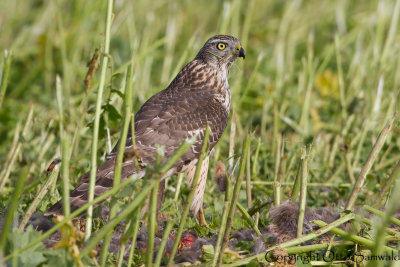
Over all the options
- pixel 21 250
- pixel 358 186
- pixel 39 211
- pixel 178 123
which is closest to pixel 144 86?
pixel 178 123

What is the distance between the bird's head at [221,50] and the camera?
5.10 meters

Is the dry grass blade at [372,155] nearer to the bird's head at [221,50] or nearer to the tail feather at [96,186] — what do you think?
the tail feather at [96,186]

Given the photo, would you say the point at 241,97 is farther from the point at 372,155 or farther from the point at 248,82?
the point at 372,155

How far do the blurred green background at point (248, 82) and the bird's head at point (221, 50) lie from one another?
18cm

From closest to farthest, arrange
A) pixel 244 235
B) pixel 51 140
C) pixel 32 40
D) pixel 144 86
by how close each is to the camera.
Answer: pixel 244 235 < pixel 51 140 < pixel 144 86 < pixel 32 40

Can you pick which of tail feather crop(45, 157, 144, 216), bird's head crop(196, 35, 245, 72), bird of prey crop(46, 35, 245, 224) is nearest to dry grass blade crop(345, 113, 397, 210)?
bird of prey crop(46, 35, 245, 224)

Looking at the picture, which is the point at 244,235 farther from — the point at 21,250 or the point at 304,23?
the point at 304,23

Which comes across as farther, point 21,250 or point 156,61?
point 156,61

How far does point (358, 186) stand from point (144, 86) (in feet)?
13.3

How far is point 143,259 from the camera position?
3.11 m

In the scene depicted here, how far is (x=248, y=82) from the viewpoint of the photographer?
212 inches

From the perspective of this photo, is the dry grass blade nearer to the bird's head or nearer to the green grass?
the green grass

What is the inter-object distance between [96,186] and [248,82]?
226 centimetres

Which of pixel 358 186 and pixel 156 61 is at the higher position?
pixel 156 61
